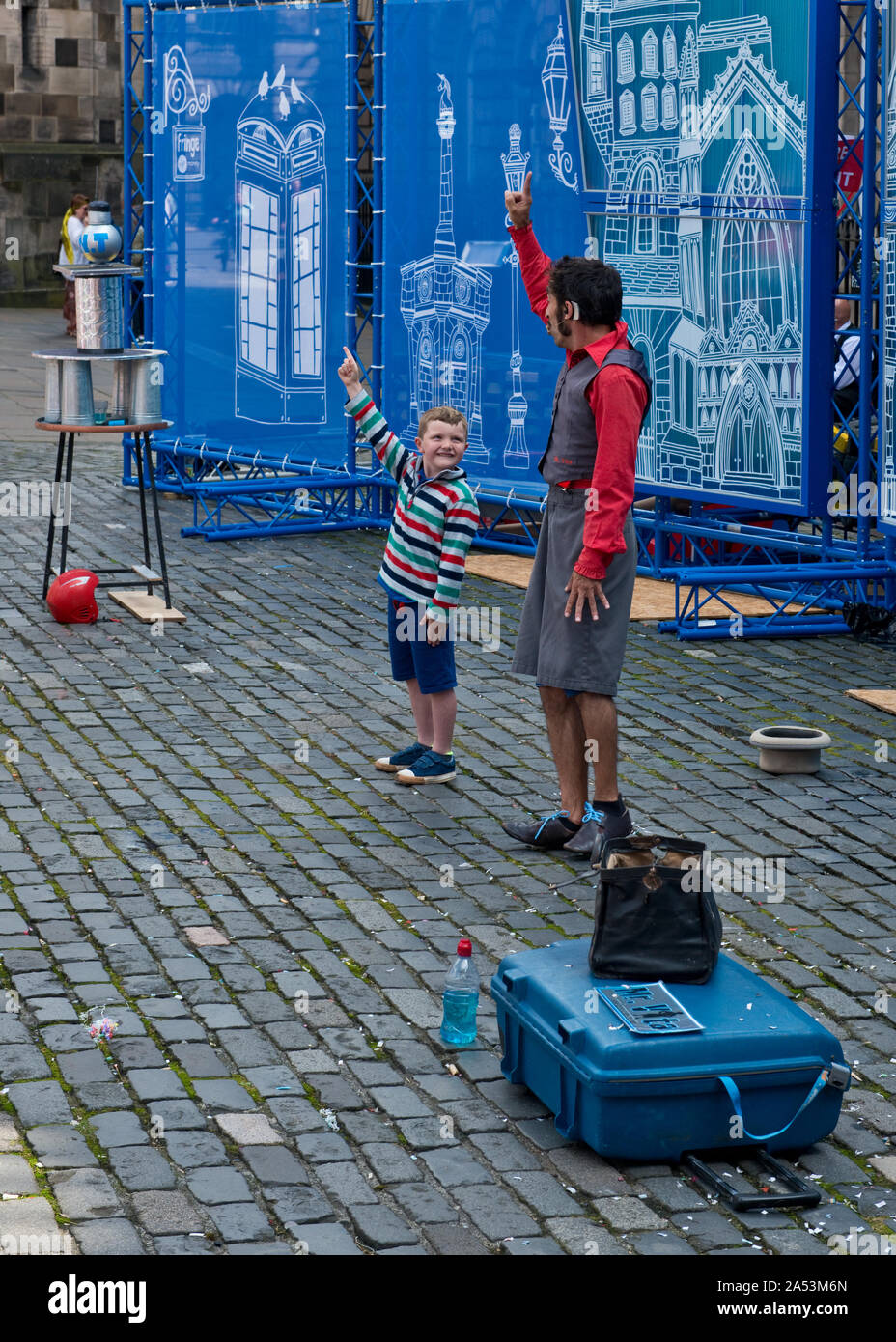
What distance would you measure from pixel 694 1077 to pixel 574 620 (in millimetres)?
2462

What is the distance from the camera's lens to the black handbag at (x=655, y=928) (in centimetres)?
504

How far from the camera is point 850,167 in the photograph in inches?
428

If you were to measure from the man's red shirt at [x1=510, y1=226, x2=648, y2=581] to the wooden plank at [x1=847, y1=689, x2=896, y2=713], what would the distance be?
307 centimetres

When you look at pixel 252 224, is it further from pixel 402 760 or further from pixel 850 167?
pixel 402 760

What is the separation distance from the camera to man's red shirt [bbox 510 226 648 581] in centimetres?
663

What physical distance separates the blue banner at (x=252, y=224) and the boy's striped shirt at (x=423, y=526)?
6.18 meters

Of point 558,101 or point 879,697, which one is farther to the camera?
point 558,101

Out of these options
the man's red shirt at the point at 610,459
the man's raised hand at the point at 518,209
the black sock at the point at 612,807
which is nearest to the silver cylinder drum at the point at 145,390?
the man's raised hand at the point at 518,209

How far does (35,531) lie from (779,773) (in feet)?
23.4

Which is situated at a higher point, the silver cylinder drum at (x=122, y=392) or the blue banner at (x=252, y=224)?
the blue banner at (x=252, y=224)

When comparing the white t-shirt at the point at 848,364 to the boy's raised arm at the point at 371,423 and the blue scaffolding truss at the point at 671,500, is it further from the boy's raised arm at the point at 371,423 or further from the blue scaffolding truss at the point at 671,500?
the boy's raised arm at the point at 371,423

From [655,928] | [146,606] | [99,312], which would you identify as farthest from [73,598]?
[655,928]
